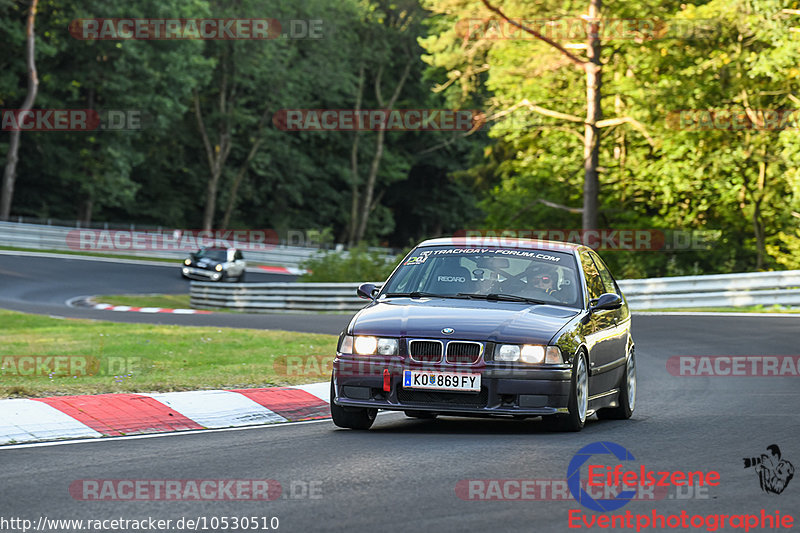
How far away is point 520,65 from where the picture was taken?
1578 inches

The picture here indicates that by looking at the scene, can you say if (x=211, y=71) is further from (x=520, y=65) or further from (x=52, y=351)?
(x=52, y=351)

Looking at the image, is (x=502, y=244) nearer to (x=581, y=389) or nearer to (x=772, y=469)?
(x=581, y=389)

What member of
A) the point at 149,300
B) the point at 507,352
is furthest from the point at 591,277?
the point at 149,300

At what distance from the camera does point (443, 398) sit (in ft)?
29.6

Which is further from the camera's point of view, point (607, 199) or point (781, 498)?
point (607, 199)

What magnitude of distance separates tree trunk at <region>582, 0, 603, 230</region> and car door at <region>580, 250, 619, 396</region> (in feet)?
79.1

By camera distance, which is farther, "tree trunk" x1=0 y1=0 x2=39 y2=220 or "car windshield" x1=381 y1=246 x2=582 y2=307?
"tree trunk" x1=0 y1=0 x2=39 y2=220

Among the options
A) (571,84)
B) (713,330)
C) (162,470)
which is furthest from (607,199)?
(162,470)

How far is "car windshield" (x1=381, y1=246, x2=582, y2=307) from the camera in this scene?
10.1 metres

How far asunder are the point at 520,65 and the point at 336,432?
31933 mm

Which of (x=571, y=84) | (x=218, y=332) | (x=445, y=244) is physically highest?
(x=571, y=84)

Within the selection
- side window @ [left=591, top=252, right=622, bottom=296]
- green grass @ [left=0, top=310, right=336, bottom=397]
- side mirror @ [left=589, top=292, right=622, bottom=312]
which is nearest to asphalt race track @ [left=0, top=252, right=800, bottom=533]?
side mirror @ [left=589, top=292, right=622, bottom=312]

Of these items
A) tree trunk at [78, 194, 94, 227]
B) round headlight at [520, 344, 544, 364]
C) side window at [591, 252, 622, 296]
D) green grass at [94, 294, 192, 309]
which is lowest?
green grass at [94, 294, 192, 309]

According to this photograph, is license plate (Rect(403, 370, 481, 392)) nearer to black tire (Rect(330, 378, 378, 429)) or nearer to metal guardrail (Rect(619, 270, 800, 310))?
black tire (Rect(330, 378, 378, 429))
